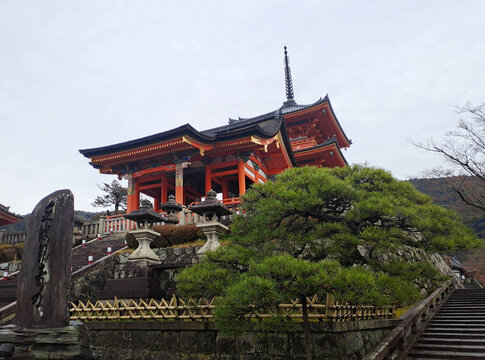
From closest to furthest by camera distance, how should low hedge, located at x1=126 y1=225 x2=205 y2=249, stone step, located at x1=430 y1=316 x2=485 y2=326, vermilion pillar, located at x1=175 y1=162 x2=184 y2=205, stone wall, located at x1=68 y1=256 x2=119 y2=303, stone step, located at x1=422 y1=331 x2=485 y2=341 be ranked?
stone step, located at x1=422 y1=331 x2=485 y2=341, stone step, located at x1=430 y1=316 x2=485 y2=326, stone wall, located at x1=68 y1=256 x2=119 y2=303, low hedge, located at x1=126 y1=225 x2=205 y2=249, vermilion pillar, located at x1=175 y1=162 x2=184 y2=205

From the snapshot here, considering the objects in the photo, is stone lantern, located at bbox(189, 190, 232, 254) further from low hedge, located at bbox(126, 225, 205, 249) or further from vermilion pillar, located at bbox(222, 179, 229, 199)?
vermilion pillar, located at bbox(222, 179, 229, 199)

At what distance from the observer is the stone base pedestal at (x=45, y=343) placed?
3.92m

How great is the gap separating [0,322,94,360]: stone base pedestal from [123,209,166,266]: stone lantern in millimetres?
5571

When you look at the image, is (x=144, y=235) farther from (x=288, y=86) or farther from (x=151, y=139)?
(x=288, y=86)

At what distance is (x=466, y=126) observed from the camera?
14.8 m

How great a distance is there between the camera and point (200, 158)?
62.6 feet

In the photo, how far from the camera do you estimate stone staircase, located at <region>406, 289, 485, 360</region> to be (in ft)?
21.8

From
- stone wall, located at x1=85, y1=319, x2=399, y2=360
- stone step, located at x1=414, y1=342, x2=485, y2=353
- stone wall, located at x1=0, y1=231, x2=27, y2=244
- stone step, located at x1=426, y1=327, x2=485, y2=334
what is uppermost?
stone wall, located at x1=0, y1=231, x2=27, y2=244

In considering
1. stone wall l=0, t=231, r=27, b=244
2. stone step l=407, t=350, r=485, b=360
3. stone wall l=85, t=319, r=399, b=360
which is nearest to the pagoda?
stone wall l=0, t=231, r=27, b=244

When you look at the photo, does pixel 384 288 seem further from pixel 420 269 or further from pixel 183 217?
pixel 183 217

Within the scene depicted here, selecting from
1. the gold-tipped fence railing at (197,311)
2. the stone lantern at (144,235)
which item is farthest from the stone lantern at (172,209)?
the gold-tipped fence railing at (197,311)

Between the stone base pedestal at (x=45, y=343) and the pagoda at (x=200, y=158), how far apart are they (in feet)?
38.9

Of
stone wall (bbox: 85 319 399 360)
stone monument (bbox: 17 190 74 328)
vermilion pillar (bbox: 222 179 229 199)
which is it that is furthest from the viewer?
vermilion pillar (bbox: 222 179 229 199)

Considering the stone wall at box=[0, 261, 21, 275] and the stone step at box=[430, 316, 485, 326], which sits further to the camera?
the stone wall at box=[0, 261, 21, 275]
